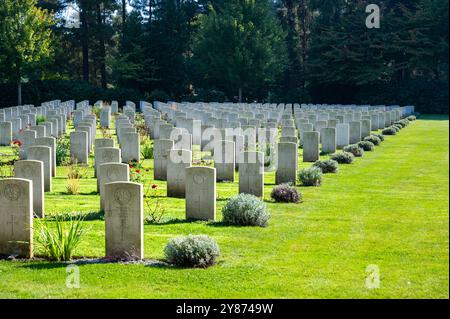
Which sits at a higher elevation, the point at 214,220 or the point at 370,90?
the point at 370,90

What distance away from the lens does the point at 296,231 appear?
12570 millimetres

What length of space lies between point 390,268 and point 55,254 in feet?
15.8

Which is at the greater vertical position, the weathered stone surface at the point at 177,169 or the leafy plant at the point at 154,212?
the weathered stone surface at the point at 177,169

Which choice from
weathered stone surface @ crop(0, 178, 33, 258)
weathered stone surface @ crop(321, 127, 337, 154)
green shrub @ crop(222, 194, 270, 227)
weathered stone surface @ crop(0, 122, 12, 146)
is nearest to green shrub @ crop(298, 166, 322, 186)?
green shrub @ crop(222, 194, 270, 227)

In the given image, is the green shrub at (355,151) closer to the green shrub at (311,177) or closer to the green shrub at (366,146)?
the green shrub at (366,146)

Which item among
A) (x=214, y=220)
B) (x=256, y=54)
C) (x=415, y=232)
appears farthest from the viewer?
(x=256, y=54)

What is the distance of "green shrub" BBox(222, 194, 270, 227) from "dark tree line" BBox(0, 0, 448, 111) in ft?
163

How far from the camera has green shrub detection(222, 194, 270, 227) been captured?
1305cm

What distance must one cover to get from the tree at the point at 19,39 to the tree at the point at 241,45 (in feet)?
65.0

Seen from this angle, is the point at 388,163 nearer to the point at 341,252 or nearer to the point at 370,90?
the point at 341,252

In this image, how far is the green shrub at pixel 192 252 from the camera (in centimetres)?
1012

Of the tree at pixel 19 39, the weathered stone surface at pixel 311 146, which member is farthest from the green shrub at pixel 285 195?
the tree at pixel 19 39

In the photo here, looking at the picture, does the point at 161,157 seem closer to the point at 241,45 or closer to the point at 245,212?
the point at 245,212
